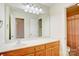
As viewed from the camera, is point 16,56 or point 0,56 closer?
point 0,56

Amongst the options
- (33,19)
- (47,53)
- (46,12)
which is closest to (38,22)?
(33,19)

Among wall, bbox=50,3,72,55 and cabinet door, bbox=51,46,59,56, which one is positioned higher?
wall, bbox=50,3,72,55

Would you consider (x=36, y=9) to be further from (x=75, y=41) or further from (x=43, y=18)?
(x=75, y=41)

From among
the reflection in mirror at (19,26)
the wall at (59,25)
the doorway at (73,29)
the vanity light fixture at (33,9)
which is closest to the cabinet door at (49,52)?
the wall at (59,25)

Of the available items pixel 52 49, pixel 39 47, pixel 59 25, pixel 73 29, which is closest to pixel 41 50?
pixel 39 47

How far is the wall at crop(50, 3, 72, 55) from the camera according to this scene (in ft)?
4.93

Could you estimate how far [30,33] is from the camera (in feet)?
5.12

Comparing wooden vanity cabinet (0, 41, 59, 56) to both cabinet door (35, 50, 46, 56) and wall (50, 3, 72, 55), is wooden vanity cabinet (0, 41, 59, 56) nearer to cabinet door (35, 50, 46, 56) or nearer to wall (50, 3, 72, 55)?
cabinet door (35, 50, 46, 56)

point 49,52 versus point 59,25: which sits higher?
point 59,25

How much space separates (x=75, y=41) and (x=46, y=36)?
0.46 metres

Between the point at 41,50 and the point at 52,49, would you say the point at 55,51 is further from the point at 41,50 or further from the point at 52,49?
the point at 41,50

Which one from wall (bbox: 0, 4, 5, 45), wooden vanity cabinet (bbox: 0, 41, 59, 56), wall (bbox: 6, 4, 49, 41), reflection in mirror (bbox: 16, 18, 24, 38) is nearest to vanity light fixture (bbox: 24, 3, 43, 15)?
wall (bbox: 6, 4, 49, 41)

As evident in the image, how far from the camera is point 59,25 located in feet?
5.10

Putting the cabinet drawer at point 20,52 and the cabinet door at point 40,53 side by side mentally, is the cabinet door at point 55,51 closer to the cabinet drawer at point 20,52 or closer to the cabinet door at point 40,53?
the cabinet door at point 40,53
